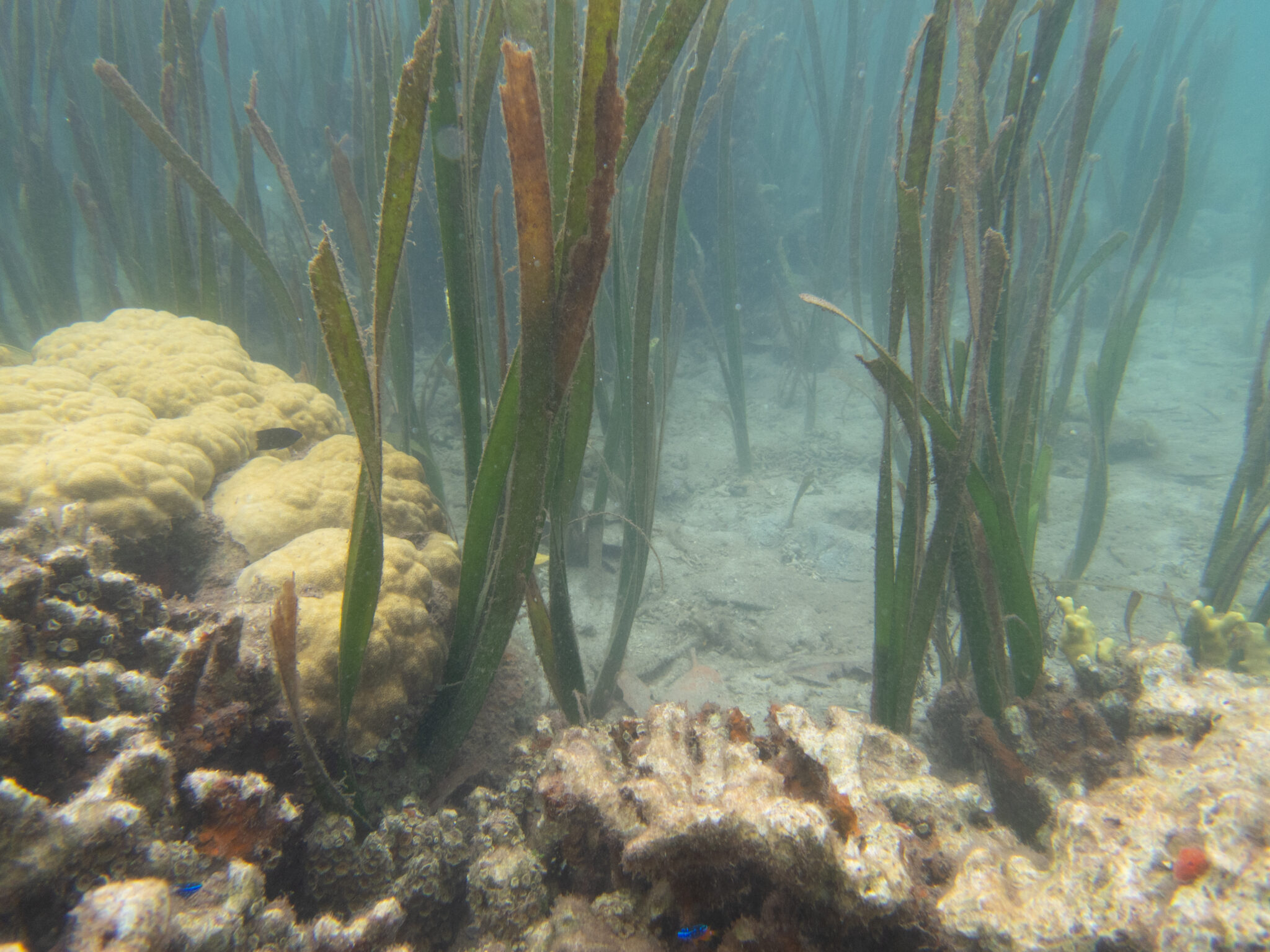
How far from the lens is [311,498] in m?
2.31

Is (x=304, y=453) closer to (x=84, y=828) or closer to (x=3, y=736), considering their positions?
(x=3, y=736)

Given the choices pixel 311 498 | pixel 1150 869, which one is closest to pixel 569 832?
pixel 1150 869

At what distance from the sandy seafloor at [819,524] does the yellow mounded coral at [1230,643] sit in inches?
11.3

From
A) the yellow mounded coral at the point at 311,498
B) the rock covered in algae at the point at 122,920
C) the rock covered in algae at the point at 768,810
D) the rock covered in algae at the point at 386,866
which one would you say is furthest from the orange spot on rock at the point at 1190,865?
the yellow mounded coral at the point at 311,498

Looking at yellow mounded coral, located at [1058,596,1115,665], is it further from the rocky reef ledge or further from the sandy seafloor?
the rocky reef ledge

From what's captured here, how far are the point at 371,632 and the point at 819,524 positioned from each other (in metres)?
4.79

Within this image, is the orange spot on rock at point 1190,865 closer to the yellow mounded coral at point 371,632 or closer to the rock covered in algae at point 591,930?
the rock covered in algae at point 591,930

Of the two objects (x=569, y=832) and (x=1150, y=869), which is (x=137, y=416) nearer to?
(x=569, y=832)

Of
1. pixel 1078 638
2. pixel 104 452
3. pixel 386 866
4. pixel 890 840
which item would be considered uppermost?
pixel 104 452

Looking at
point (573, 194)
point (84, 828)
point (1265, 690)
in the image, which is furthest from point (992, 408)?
point (84, 828)

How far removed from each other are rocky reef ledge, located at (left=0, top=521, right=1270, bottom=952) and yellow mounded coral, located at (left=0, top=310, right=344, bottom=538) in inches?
9.3

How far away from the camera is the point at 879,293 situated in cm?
675

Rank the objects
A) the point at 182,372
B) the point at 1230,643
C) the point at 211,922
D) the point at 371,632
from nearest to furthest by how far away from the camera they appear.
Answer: the point at 211,922 < the point at 371,632 < the point at 182,372 < the point at 1230,643

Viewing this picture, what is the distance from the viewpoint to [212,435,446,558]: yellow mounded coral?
2.16 m
